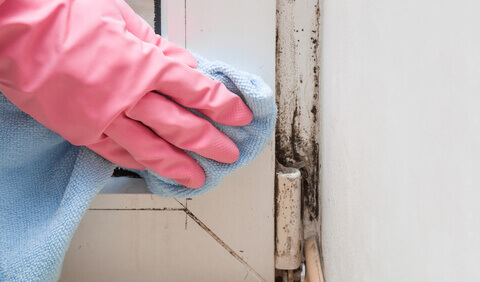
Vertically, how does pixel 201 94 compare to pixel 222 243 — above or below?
above

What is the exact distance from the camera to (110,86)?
47 cm

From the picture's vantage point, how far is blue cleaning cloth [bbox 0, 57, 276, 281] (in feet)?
1.72

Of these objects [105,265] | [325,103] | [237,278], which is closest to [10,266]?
[105,265]

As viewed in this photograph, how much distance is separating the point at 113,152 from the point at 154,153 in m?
0.07

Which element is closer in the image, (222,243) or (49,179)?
(49,179)

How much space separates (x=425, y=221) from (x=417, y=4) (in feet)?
0.34

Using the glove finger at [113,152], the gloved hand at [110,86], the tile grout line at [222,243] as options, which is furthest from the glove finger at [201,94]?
the tile grout line at [222,243]

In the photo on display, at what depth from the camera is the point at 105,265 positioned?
0.75 m

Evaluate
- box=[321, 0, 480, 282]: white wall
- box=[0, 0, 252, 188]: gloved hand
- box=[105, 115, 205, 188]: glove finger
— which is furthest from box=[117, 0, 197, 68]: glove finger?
box=[321, 0, 480, 282]: white wall

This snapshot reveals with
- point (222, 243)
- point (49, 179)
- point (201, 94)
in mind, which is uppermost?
point (201, 94)

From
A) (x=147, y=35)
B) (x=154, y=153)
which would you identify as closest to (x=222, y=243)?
(x=154, y=153)

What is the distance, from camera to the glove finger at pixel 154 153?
0.51m

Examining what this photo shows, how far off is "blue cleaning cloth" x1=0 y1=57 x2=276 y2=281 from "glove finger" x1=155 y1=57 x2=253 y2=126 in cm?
2

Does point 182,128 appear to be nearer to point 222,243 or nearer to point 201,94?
point 201,94
